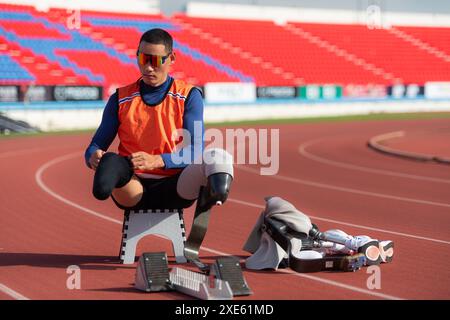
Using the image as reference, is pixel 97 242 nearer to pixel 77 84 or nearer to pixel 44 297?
pixel 44 297

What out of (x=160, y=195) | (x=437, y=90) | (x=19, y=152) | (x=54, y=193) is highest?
(x=437, y=90)

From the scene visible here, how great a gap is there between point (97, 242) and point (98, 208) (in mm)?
2814

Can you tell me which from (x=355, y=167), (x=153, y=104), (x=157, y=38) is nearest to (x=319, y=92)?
(x=355, y=167)

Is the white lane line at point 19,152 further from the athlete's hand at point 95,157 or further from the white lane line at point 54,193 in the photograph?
the athlete's hand at point 95,157

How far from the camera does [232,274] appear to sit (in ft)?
19.9

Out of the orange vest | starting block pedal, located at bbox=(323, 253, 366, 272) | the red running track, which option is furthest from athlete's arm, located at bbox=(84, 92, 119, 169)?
starting block pedal, located at bbox=(323, 253, 366, 272)

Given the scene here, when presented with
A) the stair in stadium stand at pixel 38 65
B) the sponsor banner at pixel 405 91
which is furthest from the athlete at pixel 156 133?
the sponsor banner at pixel 405 91

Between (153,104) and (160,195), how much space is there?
0.74m

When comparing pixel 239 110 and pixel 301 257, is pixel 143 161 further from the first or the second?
pixel 239 110

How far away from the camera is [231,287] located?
19.6ft

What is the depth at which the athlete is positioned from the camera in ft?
22.6

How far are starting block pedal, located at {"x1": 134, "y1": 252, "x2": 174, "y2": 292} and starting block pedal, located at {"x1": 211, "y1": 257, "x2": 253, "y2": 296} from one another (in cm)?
40

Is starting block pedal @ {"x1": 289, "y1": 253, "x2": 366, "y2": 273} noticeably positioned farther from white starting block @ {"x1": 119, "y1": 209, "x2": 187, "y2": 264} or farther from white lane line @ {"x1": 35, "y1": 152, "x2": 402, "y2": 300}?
white starting block @ {"x1": 119, "y1": 209, "x2": 187, "y2": 264}

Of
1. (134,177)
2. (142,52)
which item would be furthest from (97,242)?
(142,52)
